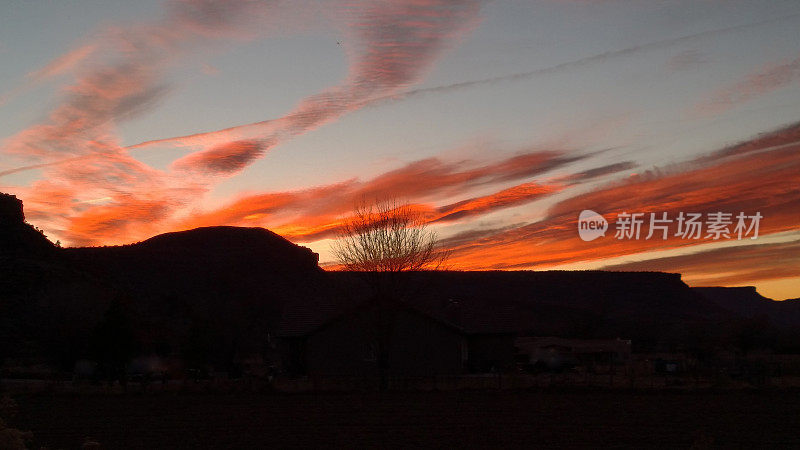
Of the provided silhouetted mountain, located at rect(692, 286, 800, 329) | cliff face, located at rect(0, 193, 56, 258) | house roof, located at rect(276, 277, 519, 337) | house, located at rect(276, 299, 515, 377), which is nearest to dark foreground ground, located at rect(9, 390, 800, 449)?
→ house, located at rect(276, 299, 515, 377)

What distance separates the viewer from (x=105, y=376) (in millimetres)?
46344

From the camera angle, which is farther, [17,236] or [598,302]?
[598,302]

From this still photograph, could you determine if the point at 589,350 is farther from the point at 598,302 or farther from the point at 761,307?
the point at 761,307

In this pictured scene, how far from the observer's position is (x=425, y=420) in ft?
78.9

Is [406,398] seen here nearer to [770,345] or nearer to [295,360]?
[295,360]

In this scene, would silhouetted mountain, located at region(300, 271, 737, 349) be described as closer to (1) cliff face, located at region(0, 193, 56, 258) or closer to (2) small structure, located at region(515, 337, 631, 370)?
(2) small structure, located at region(515, 337, 631, 370)

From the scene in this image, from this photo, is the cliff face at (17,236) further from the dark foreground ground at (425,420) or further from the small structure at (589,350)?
the small structure at (589,350)

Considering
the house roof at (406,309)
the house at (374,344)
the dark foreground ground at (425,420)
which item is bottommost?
the dark foreground ground at (425,420)

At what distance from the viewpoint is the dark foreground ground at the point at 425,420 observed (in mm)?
19812

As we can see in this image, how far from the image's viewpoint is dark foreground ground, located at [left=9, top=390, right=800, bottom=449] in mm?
19812

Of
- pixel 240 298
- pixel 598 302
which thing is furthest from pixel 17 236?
pixel 598 302

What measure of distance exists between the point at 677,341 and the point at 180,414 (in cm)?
8380

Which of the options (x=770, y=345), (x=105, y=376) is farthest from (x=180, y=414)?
(x=770, y=345)

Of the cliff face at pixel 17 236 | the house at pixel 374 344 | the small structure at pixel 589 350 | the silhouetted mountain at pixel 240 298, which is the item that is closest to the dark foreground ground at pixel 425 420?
the house at pixel 374 344
